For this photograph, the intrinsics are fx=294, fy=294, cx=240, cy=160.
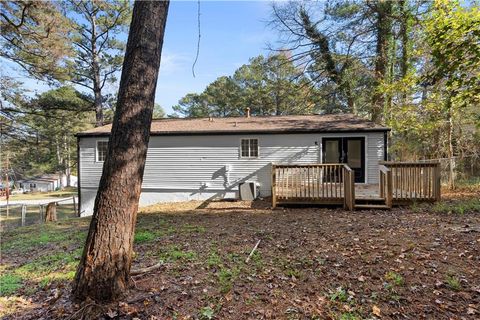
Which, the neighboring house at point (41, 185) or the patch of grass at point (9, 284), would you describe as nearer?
the patch of grass at point (9, 284)

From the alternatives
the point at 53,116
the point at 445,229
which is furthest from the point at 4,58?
the point at 445,229

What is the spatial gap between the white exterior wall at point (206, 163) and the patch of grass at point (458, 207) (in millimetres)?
3299

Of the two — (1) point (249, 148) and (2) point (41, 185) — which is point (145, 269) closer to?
(1) point (249, 148)

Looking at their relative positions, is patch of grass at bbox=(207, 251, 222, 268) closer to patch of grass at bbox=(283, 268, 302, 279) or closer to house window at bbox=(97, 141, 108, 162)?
patch of grass at bbox=(283, 268, 302, 279)

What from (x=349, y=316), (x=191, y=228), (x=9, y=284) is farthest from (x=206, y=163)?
(x=349, y=316)

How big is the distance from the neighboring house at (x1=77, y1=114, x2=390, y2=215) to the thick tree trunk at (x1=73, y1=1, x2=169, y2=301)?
27.3 ft

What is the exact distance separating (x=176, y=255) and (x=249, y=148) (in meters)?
7.62

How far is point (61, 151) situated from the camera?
123 ft

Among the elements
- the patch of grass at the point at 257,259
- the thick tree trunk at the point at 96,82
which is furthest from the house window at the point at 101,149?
the patch of grass at the point at 257,259

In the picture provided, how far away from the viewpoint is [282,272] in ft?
12.9

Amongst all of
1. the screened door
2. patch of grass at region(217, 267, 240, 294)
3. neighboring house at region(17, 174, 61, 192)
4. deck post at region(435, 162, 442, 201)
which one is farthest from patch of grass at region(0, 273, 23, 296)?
neighboring house at region(17, 174, 61, 192)

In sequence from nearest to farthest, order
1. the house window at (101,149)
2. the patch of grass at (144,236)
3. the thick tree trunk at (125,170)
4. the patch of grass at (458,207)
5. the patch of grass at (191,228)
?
the thick tree trunk at (125,170), the patch of grass at (144,236), the patch of grass at (191,228), the patch of grass at (458,207), the house window at (101,149)

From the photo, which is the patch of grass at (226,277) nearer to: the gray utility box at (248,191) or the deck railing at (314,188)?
the deck railing at (314,188)

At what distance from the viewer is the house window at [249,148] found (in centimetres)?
1188
